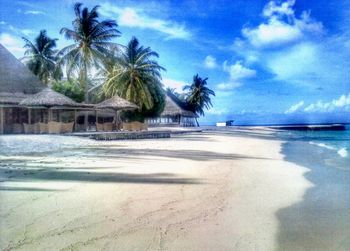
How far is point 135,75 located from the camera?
57.6ft

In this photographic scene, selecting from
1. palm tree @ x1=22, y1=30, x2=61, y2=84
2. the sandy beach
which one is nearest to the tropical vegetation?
palm tree @ x1=22, y1=30, x2=61, y2=84

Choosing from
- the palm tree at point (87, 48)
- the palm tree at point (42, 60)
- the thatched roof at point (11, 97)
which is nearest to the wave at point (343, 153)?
the palm tree at point (87, 48)

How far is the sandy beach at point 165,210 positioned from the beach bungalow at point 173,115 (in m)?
22.0

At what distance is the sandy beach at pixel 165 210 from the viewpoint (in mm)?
2236

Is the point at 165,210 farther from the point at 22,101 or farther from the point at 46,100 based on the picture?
the point at 22,101

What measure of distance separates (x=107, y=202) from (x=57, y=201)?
0.50 m

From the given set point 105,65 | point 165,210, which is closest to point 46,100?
point 105,65

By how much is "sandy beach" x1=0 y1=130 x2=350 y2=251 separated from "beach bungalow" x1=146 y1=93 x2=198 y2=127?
72.2ft

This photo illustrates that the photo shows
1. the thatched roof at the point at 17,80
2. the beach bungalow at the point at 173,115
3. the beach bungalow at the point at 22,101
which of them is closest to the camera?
the beach bungalow at the point at 22,101

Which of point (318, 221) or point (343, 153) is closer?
point (318, 221)

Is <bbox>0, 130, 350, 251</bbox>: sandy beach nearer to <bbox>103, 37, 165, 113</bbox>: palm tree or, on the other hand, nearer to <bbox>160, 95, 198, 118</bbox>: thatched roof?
<bbox>103, 37, 165, 113</bbox>: palm tree

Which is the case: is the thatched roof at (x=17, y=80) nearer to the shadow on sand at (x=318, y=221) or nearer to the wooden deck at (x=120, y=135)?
the wooden deck at (x=120, y=135)

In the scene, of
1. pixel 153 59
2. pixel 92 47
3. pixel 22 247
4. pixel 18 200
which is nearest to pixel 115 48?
pixel 92 47

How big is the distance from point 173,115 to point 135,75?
34.0ft
